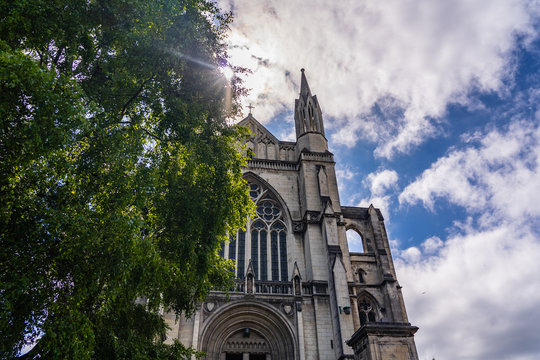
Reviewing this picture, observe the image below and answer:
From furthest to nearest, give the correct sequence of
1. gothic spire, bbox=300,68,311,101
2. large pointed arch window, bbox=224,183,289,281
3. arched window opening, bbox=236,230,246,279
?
gothic spire, bbox=300,68,311,101 < large pointed arch window, bbox=224,183,289,281 < arched window opening, bbox=236,230,246,279

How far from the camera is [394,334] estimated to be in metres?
8.23

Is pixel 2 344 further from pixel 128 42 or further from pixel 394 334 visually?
pixel 394 334

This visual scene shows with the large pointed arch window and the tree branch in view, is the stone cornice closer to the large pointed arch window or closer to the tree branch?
the tree branch

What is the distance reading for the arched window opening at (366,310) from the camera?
18195mm

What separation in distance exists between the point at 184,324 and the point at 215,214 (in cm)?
838

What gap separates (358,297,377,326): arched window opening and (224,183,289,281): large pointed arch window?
3908mm

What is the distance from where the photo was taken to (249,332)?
55.3 ft

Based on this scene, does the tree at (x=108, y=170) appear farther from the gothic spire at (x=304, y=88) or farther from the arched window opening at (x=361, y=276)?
the gothic spire at (x=304, y=88)

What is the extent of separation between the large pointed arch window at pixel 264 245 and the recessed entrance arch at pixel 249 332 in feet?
7.05

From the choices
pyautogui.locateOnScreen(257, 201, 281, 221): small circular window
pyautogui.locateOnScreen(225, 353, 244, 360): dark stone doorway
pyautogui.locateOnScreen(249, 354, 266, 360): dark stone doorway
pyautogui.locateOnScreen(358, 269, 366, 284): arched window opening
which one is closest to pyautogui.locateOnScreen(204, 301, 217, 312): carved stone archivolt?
pyautogui.locateOnScreen(225, 353, 244, 360): dark stone doorway

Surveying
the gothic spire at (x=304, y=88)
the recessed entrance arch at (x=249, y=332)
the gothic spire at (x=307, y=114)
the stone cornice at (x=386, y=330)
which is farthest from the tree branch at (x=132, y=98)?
the gothic spire at (x=304, y=88)

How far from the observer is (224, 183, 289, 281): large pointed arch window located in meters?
19.1

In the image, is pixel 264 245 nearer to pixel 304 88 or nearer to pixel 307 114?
pixel 307 114

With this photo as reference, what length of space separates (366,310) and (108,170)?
1478 centimetres
